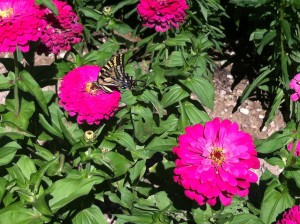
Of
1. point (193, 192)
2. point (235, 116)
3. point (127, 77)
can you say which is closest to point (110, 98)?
point (127, 77)

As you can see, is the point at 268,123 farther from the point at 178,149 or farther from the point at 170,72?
the point at 178,149

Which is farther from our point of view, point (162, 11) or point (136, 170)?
point (162, 11)

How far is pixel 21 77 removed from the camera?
2.07m

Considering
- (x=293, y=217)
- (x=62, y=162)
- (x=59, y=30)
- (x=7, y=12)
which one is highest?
(x=7, y=12)

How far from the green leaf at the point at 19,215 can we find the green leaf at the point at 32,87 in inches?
14.9

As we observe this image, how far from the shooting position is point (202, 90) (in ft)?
7.70

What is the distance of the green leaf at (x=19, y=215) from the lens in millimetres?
1911

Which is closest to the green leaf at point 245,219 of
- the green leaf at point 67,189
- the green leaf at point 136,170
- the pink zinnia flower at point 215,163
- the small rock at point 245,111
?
the pink zinnia flower at point 215,163

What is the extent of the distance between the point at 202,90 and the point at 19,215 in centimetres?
94

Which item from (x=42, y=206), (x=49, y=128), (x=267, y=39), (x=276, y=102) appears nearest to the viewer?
(x=42, y=206)

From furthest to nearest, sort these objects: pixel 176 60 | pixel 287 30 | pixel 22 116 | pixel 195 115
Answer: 1. pixel 287 30
2. pixel 176 60
3. pixel 195 115
4. pixel 22 116

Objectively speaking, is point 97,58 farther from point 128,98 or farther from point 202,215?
point 202,215

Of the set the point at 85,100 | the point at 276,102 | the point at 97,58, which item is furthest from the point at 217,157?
the point at 276,102

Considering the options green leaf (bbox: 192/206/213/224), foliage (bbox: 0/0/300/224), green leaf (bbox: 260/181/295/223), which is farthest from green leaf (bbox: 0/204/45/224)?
green leaf (bbox: 260/181/295/223)
